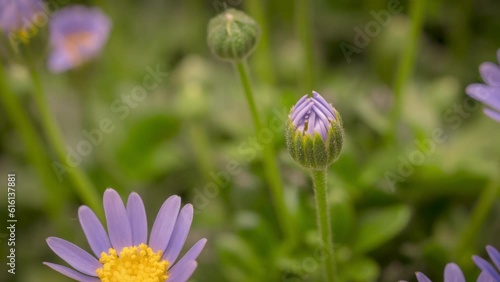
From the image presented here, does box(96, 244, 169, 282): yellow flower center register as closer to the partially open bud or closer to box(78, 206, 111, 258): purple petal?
box(78, 206, 111, 258): purple petal

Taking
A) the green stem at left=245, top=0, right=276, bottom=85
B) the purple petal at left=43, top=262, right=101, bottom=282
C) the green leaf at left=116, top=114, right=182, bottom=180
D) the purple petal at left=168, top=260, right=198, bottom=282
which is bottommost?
the purple petal at left=168, top=260, right=198, bottom=282

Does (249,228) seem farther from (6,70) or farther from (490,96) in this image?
(6,70)

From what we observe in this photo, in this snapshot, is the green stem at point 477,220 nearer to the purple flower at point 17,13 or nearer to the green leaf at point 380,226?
the green leaf at point 380,226

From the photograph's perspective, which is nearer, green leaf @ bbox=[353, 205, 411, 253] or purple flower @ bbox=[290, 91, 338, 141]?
purple flower @ bbox=[290, 91, 338, 141]

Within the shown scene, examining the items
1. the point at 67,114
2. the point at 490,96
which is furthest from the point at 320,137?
the point at 67,114

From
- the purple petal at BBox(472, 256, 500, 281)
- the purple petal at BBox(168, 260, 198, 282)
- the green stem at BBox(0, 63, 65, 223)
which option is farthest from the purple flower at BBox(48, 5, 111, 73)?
the purple petal at BBox(472, 256, 500, 281)

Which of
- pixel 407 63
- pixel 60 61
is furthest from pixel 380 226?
pixel 60 61

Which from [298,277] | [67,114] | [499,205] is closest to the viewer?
[298,277]
